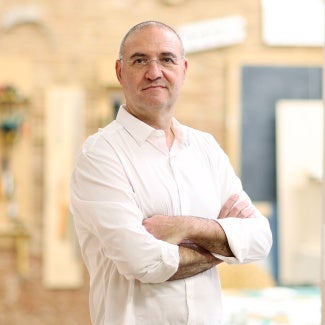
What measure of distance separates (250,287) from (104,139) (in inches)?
72.0

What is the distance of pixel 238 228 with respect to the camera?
6.27 ft

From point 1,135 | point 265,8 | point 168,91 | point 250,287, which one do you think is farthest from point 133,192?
point 265,8

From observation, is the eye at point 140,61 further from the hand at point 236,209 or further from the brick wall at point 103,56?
the brick wall at point 103,56

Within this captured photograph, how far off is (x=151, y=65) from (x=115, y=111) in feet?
8.51

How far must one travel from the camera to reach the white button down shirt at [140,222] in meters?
→ 1.75

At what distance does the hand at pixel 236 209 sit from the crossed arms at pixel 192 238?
0.55 ft

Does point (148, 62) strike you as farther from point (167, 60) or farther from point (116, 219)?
point (116, 219)

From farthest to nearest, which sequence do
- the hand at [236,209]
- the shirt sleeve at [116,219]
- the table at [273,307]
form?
the table at [273,307]
the hand at [236,209]
the shirt sleeve at [116,219]

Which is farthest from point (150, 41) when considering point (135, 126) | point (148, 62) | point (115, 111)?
point (115, 111)

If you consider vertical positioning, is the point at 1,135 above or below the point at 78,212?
above

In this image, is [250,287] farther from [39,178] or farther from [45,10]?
[45,10]

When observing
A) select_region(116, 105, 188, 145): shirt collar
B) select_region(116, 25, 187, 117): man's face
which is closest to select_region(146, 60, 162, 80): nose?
select_region(116, 25, 187, 117): man's face

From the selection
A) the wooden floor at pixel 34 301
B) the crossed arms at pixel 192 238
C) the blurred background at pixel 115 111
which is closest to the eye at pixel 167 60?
the crossed arms at pixel 192 238

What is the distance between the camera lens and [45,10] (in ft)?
14.6
